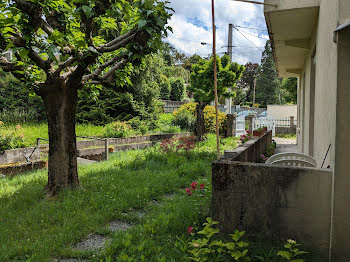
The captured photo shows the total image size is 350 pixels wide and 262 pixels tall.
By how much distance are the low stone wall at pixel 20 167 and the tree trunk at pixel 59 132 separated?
10.5 ft

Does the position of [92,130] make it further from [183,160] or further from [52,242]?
[52,242]

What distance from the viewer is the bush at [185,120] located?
59.6ft

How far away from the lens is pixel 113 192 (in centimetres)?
567

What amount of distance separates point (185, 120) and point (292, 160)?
1472cm

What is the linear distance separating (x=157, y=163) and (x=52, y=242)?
5.25 m

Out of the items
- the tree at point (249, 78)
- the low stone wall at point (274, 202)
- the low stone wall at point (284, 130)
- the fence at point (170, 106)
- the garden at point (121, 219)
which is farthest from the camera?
the tree at point (249, 78)

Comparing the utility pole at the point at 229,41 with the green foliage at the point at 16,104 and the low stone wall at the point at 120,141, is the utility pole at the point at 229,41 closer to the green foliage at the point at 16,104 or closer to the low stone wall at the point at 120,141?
the low stone wall at the point at 120,141

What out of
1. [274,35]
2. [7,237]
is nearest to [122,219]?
[7,237]

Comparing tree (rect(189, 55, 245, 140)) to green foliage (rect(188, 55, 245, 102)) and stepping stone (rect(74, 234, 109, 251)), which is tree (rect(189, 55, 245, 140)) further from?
stepping stone (rect(74, 234, 109, 251))

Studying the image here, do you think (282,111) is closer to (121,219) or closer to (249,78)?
(121,219)

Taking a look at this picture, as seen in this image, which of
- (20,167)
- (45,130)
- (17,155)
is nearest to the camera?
(20,167)

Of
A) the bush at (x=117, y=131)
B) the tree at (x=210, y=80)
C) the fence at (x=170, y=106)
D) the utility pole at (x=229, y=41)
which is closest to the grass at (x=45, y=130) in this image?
the bush at (x=117, y=131)

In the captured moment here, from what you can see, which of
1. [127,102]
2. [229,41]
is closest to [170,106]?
[127,102]

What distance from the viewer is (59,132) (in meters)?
5.61
